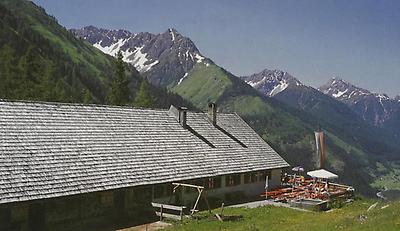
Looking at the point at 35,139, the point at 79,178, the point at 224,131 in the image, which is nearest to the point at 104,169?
the point at 79,178

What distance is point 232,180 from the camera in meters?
40.9

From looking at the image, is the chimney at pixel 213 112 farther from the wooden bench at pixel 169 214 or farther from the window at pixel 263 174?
the wooden bench at pixel 169 214

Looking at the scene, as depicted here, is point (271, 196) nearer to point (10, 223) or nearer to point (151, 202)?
point (151, 202)

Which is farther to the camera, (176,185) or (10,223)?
(176,185)

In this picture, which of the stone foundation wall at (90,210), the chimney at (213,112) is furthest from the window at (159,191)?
the chimney at (213,112)

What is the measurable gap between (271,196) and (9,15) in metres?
159

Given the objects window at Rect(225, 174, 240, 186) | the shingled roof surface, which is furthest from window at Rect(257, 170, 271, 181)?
window at Rect(225, 174, 240, 186)

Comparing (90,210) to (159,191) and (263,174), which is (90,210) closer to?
(159,191)

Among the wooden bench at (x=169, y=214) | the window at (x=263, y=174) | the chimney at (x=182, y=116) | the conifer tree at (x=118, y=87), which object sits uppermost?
the conifer tree at (x=118, y=87)

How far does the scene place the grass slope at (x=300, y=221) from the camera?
23.1m

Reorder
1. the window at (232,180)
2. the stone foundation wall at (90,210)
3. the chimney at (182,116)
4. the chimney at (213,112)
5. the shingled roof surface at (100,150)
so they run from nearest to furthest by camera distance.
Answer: the stone foundation wall at (90,210) → the shingled roof surface at (100,150) → the window at (232,180) → the chimney at (182,116) → the chimney at (213,112)

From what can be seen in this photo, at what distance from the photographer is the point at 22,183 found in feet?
82.7

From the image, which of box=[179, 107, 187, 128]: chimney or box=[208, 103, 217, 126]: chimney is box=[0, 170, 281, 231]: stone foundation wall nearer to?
box=[179, 107, 187, 128]: chimney

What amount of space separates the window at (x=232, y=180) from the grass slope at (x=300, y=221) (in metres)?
4.80
